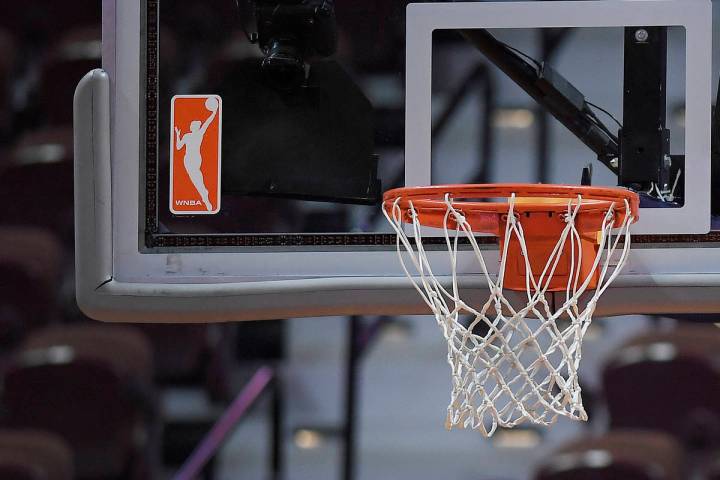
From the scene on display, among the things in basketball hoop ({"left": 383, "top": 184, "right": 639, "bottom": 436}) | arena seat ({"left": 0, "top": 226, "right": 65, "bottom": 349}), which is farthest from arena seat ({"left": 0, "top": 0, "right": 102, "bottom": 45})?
basketball hoop ({"left": 383, "top": 184, "right": 639, "bottom": 436})

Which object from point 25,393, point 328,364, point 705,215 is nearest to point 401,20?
point 705,215

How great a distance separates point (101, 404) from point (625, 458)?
122cm

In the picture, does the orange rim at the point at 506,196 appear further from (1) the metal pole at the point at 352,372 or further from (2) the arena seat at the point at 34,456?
(2) the arena seat at the point at 34,456

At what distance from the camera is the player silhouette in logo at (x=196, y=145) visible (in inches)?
61.3

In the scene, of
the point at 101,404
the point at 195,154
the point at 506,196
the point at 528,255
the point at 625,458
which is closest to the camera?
the point at 506,196

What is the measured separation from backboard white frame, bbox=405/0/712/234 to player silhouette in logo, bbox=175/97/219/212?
1.23ft

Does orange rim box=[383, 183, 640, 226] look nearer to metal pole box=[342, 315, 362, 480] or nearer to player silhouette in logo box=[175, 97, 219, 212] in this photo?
player silhouette in logo box=[175, 97, 219, 212]

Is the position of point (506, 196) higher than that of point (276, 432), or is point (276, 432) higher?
point (506, 196)

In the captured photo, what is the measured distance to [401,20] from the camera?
1.53 m

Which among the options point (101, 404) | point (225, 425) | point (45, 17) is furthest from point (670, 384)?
point (45, 17)

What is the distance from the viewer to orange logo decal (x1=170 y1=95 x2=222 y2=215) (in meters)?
1.55

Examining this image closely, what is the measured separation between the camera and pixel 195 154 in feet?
5.12

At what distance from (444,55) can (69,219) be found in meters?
1.06

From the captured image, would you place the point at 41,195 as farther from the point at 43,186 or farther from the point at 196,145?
the point at 196,145
